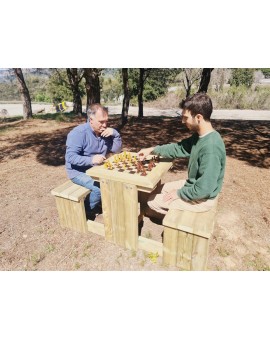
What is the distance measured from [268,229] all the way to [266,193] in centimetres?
138

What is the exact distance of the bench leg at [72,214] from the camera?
3764mm

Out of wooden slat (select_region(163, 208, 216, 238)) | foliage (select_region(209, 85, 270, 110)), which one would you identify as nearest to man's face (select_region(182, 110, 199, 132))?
wooden slat (select_region(163, 208, 216, 238))

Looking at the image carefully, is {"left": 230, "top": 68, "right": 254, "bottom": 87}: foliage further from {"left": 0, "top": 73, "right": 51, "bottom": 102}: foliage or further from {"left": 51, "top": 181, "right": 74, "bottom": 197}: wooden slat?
{"left": 0, "top": 73, "right": 51, "bottom": 102}: foliage

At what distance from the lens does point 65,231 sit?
13.4 feet

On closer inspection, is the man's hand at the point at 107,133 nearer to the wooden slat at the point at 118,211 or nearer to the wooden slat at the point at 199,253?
the wooden slat at the point at 118,211

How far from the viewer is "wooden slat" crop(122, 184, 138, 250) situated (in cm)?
311

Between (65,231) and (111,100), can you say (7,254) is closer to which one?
(65,231)

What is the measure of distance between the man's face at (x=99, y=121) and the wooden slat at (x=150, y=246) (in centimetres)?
185

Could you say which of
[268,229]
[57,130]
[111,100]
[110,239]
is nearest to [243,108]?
[57,130]

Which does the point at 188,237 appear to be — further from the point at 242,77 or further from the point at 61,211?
the point at 242,77

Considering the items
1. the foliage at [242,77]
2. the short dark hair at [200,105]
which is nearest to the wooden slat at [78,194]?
the short dark hair at [200,105]

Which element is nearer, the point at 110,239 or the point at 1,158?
the point at 110,239

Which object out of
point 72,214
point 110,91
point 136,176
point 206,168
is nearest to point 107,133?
point 136,176

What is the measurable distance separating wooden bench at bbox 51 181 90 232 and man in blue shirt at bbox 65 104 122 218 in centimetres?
19
